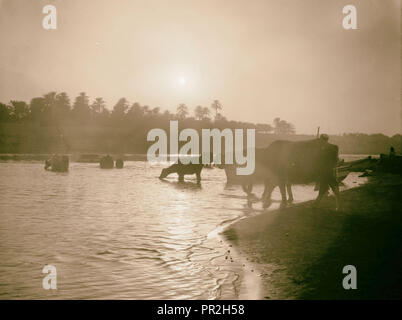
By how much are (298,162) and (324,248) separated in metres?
7.23

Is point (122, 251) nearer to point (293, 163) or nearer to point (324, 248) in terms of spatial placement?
point (324, 248)

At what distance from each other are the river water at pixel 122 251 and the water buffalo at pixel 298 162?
54.0 inches

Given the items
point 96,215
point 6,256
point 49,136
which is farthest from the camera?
point 49,136

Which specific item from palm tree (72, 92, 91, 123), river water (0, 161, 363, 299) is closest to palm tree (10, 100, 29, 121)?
palm tree (72, 92, 91, 123)

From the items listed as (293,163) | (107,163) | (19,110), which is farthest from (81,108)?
(293,163)

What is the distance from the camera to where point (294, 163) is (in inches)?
632

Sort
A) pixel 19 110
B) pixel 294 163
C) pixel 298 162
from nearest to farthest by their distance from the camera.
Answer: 1. pixel 298 162
2. pixel 294 163
3. pixel 19 110

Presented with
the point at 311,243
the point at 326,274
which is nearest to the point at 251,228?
the point at 311,243

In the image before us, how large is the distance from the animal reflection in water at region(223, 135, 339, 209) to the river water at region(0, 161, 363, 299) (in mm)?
1333

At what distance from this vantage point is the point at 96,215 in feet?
45.8

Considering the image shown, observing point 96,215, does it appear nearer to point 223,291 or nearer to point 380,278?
point 223,291

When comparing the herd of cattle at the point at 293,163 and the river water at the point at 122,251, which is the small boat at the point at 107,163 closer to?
the river water at the point at 122,251
